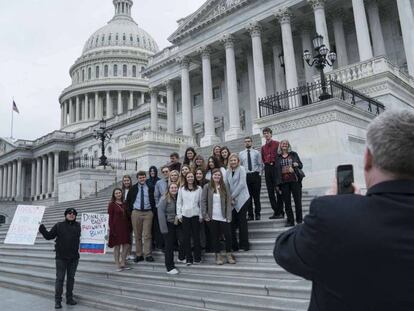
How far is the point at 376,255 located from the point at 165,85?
40.8 metres

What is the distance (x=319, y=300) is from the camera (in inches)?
73.7

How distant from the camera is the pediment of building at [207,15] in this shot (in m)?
31.9

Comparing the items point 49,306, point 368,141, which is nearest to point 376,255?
point 368,141

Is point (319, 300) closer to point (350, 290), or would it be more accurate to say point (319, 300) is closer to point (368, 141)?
point (350, 290)

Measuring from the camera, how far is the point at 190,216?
8.12m

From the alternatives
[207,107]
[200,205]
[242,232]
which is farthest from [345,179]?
[207,107]

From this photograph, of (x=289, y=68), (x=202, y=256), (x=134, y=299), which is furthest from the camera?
(x=289, y=68)

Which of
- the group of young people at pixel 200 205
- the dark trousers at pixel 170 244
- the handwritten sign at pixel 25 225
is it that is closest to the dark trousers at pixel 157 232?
the group of young people at pixel 200 205

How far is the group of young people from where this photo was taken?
318 inches

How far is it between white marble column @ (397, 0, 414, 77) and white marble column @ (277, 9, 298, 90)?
7168mm

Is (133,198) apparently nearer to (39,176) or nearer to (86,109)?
(39,176)

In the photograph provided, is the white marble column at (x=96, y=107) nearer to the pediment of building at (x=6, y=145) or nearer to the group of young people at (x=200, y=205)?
the pediment of building at (x=6, y=145)

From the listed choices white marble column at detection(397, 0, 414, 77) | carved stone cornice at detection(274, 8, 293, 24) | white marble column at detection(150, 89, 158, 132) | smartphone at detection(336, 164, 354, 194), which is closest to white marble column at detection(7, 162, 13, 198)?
white marble column at detection(150, 89, 158, 132)

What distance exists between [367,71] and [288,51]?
7778mm
